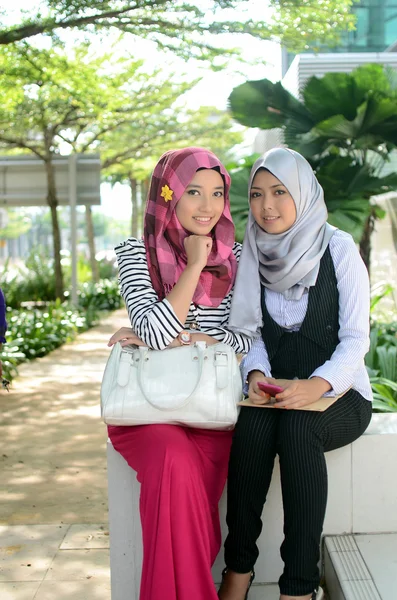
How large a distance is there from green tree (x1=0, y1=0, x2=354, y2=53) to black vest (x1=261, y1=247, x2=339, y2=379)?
16.1ft

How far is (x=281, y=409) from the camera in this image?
2.43 metres

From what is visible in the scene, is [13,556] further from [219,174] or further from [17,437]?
[17,437]

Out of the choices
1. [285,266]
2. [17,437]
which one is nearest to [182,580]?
[285,266]

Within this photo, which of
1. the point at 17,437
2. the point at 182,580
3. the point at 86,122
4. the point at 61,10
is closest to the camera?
the point at 182,580

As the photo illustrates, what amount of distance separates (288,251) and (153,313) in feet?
1.65

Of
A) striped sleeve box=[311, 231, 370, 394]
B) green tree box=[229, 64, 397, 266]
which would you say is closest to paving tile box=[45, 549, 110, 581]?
striped sleeve box=[311, 231, 370, 394]

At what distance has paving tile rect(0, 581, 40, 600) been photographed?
2.77 m

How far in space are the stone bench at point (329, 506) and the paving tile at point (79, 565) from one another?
38cm

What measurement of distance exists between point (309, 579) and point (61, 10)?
5.79 m

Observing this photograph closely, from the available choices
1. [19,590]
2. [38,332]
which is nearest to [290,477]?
[19,590]

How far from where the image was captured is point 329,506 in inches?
105

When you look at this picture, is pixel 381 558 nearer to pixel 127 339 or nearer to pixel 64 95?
pixel 127 339

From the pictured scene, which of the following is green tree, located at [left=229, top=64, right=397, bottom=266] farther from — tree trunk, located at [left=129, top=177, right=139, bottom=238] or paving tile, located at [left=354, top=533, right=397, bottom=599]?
tree trunk, located at [left=129, top=177, right=139, bottom=238]

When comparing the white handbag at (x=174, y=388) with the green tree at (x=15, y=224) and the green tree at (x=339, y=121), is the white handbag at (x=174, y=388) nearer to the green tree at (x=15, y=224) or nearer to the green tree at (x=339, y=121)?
the green tree at (x=339, y=121)
